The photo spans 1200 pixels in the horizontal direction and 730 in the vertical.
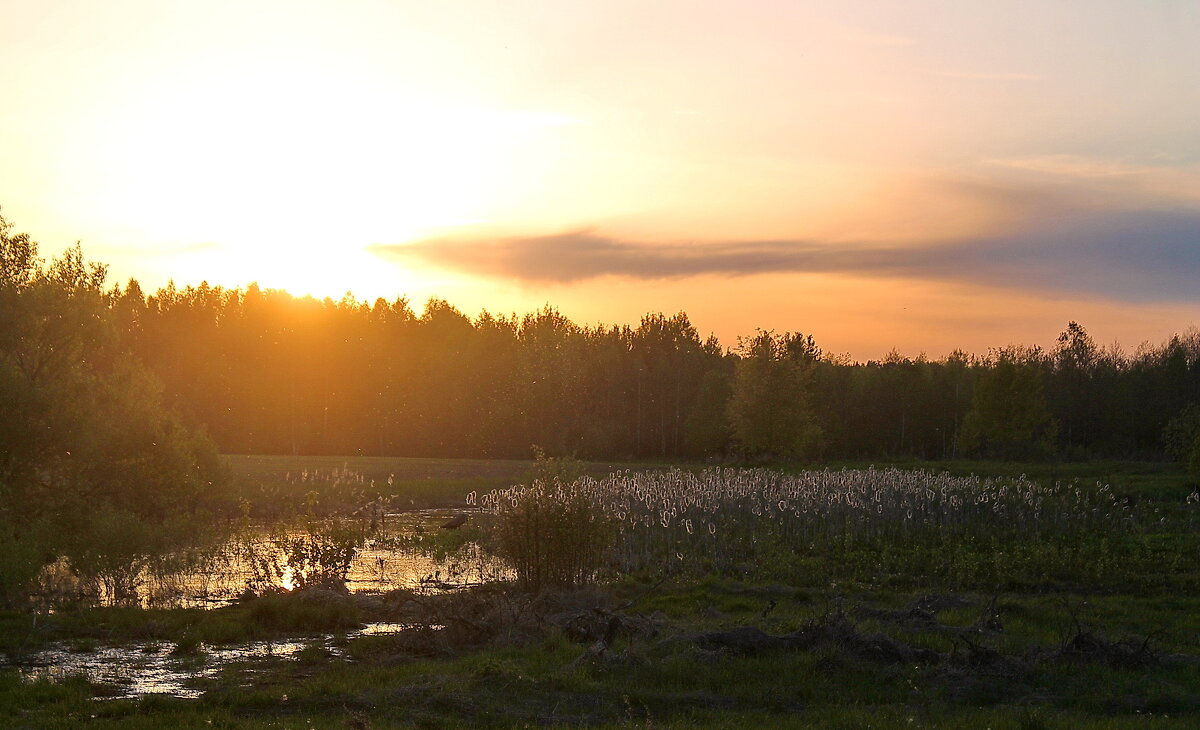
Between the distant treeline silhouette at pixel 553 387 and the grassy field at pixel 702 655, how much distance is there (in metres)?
43.2

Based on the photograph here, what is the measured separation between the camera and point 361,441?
3521 inches

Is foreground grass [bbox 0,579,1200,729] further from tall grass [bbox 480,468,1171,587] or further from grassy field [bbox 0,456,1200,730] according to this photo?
tall grass [bbox 480,468,1171,587]

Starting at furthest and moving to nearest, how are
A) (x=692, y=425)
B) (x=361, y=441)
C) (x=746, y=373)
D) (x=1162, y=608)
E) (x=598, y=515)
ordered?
(x=361, y=441)
(x=692, y=425)
(x=746, y=373)
(x=598, y=515)
(x=1162, y=608)

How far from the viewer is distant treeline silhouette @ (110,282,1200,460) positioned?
70750 millimetres

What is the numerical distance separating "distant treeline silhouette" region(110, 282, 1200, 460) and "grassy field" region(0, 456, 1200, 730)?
43.2m

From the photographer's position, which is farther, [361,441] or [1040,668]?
[361,441]

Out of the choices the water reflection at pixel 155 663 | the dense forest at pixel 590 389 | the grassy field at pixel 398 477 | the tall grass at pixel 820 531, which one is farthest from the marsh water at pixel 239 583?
the dense forest at pixel 590 389

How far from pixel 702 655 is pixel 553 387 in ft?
227

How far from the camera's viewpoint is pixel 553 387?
8231 cm

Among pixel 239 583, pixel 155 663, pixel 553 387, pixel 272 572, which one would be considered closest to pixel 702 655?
pixel 155 663

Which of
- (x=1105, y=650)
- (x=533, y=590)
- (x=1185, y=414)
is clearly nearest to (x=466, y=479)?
(x=533, y=590)

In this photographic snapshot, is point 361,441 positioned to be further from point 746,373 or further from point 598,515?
point 598,515

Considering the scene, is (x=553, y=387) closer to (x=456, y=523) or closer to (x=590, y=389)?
(x=590, y=389)

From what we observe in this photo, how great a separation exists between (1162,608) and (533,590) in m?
11.3
